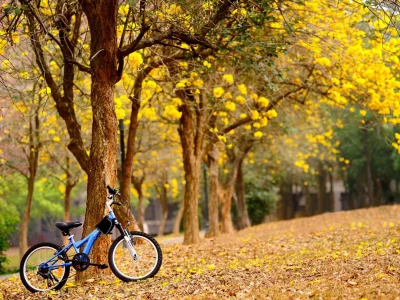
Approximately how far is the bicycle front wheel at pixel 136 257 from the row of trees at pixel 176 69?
29.8 inches

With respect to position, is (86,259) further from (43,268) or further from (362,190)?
(362,190)

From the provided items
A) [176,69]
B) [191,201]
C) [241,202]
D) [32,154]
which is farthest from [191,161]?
[241,202]

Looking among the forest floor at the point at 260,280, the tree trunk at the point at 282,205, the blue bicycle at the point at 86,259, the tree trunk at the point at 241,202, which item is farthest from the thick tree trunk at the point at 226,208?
the tree trunk at the point at 282,205

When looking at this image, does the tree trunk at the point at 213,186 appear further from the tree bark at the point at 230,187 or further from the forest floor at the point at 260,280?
the forest floor at the point at 260,280

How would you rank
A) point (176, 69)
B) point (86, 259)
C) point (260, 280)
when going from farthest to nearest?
point (176, 69), point (86, 259), point (260, 280)

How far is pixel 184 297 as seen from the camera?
829 cm

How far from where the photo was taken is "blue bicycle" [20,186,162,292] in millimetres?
9617

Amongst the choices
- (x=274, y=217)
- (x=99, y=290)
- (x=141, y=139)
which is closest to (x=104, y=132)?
(x=99, y=290)

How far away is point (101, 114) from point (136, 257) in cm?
226

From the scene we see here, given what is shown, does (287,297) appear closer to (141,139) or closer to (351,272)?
(351,272)

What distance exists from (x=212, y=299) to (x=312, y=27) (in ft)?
28.1

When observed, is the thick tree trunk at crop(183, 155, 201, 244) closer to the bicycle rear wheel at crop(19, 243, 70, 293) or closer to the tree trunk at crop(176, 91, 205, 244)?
the tree trunk at crop(176, 91, 205, 244)

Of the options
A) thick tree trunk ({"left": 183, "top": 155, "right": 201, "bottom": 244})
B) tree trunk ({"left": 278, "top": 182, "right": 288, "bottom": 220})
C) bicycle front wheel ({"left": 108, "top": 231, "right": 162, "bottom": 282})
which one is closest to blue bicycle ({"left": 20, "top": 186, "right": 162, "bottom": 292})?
bicycle front wheel ({"left": 108, "top": 231, "right": 162, "bottom": 282})

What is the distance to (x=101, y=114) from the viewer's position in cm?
1054
